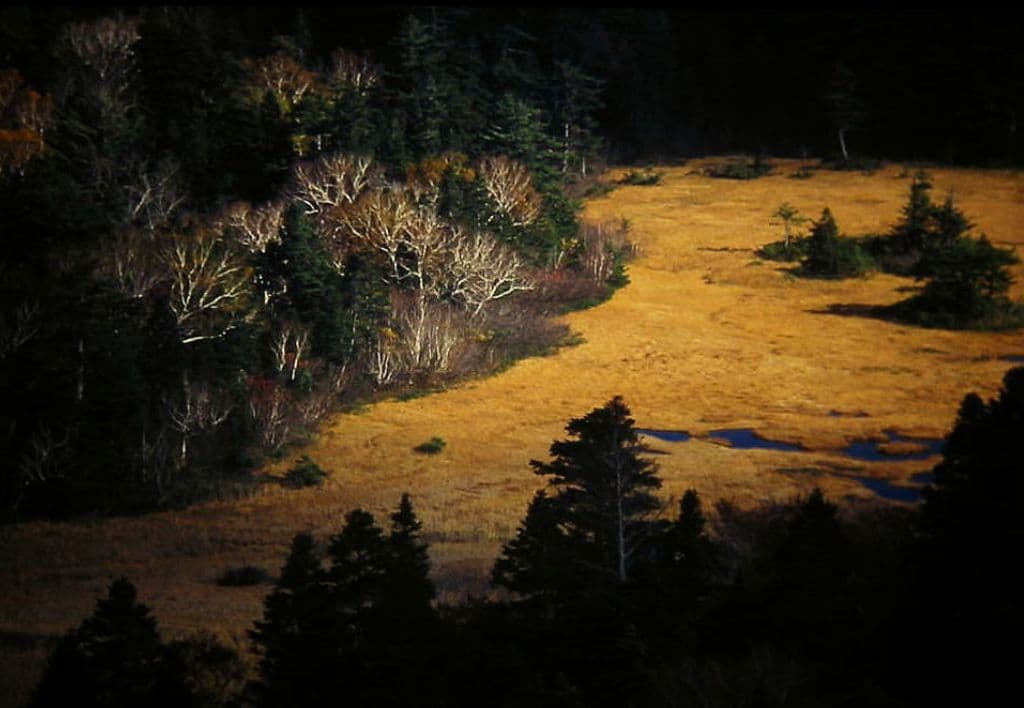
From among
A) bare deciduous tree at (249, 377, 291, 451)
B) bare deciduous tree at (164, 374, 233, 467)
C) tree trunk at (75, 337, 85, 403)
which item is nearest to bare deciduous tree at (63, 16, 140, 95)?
tree trunk at (75, 337, 85, 403)

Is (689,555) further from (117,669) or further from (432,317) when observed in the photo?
(432,317)

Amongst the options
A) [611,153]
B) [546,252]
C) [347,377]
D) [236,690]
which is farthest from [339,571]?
[611,153]

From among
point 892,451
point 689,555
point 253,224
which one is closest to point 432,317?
point 253,224

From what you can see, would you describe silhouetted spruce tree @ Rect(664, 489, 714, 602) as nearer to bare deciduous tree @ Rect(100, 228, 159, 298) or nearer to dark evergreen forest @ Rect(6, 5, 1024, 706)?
dark evergreen forest @ Rect(6, 5, 1024, 706)

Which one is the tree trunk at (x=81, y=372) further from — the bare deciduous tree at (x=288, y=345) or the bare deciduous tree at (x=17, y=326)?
the bare deciduous tree at (x=288, y=345)

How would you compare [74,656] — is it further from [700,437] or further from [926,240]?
[926,240]
